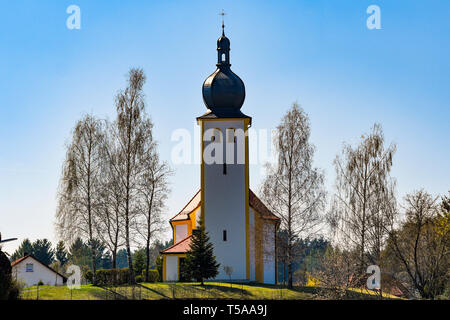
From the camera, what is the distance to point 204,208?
36469mm

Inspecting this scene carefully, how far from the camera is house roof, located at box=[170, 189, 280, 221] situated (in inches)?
1425

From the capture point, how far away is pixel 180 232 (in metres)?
40.5

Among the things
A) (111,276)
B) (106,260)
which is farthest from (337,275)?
(106,260)

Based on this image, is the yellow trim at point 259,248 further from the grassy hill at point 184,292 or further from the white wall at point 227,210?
the grassy hill at point 184,292

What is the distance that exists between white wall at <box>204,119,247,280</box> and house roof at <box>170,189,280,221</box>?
1243 millimetres

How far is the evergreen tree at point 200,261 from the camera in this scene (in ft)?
108

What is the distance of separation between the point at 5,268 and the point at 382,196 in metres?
22.0

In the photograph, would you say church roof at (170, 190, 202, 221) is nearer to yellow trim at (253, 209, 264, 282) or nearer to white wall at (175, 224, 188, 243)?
white wall at (175, 224, 188, 243)

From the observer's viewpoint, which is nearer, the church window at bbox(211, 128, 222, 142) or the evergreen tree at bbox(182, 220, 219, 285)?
the evergreen tree at bbox(182, 220, 219, 285)

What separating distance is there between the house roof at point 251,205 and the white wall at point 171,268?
3979 mm

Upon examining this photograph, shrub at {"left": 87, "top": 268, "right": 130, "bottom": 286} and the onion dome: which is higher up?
the onion dome

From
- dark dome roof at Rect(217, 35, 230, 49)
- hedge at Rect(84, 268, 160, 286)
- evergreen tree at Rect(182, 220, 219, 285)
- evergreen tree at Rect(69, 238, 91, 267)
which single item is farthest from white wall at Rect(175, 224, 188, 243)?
dark dome roof at Rect(217, 35, 230, 49)
